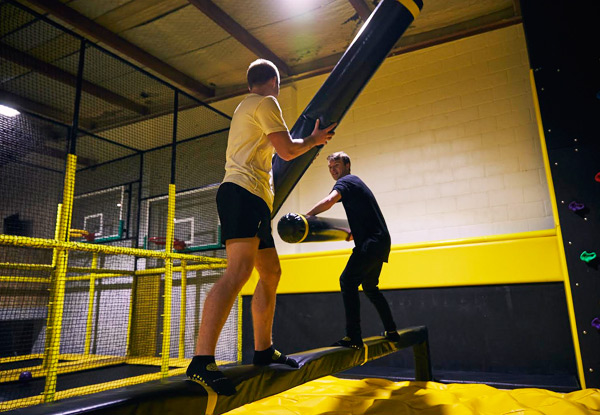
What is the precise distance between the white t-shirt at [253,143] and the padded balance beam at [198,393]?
0.70 meters

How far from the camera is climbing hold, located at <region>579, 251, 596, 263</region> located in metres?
2.75

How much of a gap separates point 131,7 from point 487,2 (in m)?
3.73

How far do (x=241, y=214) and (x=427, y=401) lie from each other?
184 cm

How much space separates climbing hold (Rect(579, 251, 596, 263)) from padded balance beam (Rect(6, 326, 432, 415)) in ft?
5.70

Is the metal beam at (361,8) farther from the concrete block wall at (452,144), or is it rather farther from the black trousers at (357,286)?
the black trousers at (357,286)

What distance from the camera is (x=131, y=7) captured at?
431cm

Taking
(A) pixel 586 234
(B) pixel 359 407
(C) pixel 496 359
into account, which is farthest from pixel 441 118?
(B) pixel 359 407

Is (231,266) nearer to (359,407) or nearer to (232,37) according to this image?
(359,407)

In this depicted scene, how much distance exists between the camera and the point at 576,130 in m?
2.92

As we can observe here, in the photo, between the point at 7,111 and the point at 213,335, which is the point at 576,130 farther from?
the point at 7,111

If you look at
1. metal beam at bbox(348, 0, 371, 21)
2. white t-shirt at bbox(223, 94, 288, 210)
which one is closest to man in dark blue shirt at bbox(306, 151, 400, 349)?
white t-shirt at bbox(223, 94, 288, 210)

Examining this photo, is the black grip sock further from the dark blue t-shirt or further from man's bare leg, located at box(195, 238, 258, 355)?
the dark blue t-shirt

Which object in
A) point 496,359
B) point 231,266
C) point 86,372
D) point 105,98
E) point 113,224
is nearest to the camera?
point 231,266

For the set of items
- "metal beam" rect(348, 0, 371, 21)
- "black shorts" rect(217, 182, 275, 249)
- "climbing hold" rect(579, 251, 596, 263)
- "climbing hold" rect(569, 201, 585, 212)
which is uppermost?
"metal beam" rect(348, 0, 371, 21)
